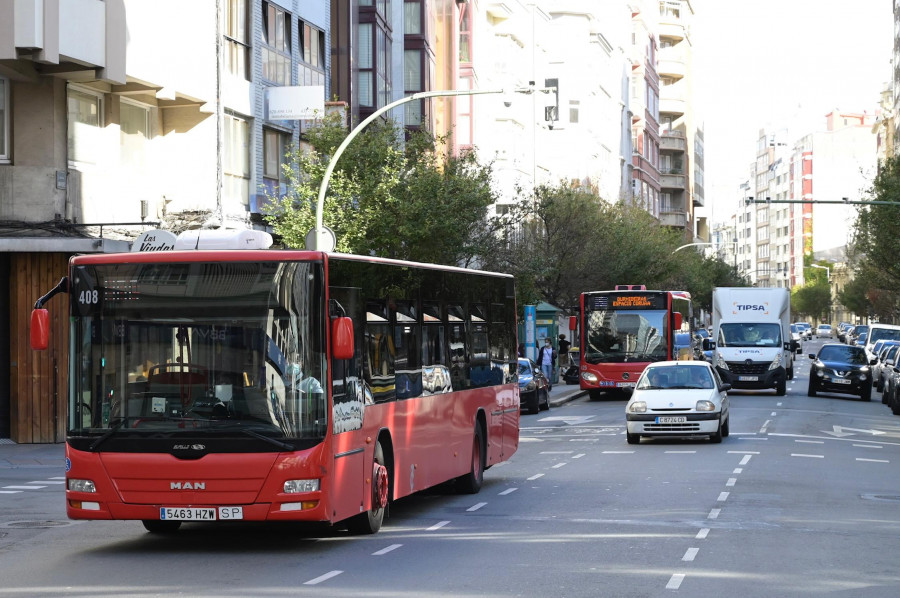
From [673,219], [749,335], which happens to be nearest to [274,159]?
[749,335]

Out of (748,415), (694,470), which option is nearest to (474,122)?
(748,415)

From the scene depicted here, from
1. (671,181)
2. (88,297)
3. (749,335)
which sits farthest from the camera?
(671,181)

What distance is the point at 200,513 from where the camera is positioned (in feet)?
39.6

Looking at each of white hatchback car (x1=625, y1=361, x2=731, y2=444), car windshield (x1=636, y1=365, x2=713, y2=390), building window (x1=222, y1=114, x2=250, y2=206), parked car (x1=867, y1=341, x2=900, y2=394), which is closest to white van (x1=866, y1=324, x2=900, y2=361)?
parked car (x1=867, y1=341, x2=900, y2=394)

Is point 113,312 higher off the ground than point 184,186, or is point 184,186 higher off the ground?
point 184,186

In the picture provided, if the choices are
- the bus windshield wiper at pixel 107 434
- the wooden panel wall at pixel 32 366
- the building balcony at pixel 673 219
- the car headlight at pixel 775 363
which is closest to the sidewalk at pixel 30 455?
the wooden panel wall at pixel 32 366

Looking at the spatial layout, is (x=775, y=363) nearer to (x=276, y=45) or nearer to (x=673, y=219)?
(x=276, y=45)

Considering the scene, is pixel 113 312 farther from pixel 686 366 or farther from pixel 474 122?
pixel 474 122

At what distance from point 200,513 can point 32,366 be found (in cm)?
1614

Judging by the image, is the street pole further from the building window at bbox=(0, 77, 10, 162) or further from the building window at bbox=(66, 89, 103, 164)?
the building window at bbox=(0, 77, 10, 162)

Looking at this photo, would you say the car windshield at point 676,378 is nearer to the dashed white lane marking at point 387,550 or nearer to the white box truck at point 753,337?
the dashed white lane marking at point 387,550

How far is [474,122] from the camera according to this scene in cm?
6359

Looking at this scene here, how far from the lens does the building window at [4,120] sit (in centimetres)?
2631

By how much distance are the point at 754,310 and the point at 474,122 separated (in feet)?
69.3
